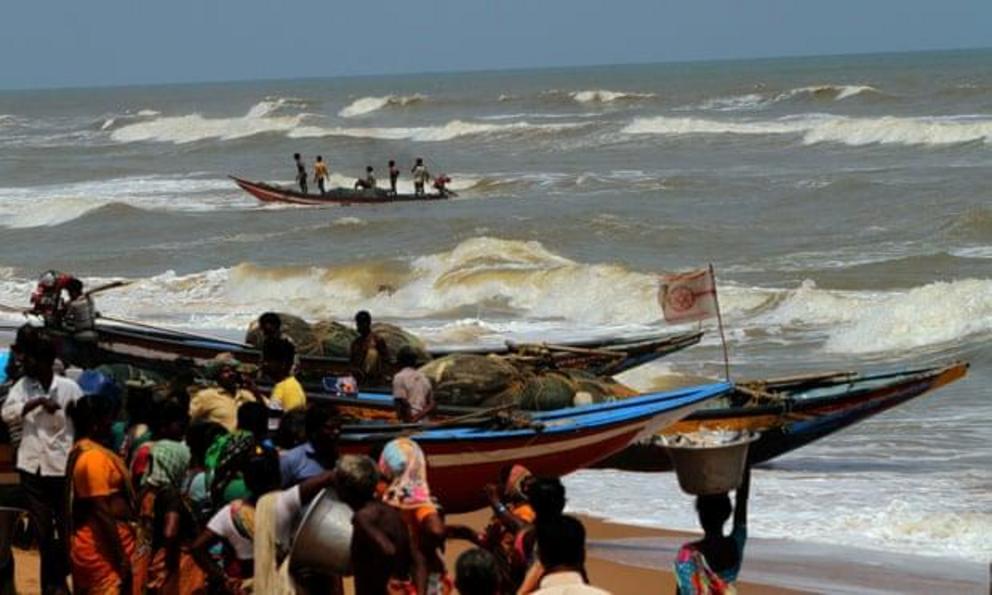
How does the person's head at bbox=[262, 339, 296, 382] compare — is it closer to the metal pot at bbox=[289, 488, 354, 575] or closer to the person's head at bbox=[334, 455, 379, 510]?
the metal pot at bbox=[289, 488, 354, 575]

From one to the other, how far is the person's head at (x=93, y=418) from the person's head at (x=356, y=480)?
1.27 meters

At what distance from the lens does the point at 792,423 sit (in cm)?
1188

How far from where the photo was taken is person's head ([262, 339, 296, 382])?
7.68 m

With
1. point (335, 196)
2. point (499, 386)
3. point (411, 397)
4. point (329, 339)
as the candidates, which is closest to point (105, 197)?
point (335, 196)

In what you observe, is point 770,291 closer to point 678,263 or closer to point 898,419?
point 678,263

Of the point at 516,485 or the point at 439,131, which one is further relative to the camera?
the point at 439,131

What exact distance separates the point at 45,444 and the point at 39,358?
325 mm

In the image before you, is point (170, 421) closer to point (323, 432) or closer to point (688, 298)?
point (323, 432)

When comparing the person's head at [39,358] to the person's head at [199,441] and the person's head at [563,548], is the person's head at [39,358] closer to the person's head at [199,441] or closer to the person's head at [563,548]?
the person's head at [199,441]

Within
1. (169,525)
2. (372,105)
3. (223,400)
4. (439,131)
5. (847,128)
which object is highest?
(372,105)

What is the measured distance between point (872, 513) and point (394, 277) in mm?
15873

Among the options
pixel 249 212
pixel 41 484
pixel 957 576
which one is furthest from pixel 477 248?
pixel 41 484

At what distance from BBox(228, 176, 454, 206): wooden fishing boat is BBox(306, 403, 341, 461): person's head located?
28744mm

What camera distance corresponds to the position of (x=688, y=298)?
35.8 ft
